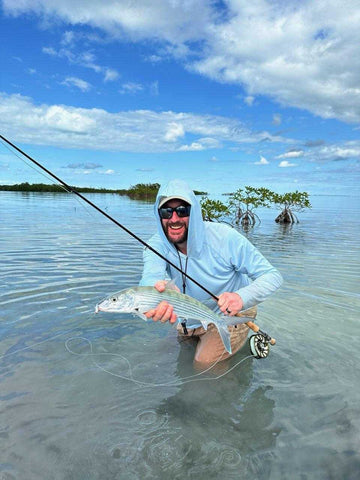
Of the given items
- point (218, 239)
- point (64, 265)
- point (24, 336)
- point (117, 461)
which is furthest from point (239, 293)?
point (64, 265)

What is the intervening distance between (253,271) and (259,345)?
40.2 inches

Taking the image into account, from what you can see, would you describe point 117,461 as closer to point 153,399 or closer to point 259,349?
point 153,399

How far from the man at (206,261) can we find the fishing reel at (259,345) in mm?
300

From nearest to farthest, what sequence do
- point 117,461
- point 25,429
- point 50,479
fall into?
point 50,479 < point 117,461 < point 25,429

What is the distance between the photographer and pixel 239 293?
3762 mm

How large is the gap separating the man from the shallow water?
0.73 metres

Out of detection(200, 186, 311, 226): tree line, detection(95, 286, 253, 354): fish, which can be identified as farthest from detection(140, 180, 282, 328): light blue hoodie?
detection(200, 186, 311, 226): tree line

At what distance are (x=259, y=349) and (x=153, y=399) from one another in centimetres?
147

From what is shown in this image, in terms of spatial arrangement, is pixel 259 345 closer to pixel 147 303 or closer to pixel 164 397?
pixel 164 397

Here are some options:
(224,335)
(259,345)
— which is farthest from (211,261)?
(259,345)

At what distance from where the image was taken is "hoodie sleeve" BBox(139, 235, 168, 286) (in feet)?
13.8

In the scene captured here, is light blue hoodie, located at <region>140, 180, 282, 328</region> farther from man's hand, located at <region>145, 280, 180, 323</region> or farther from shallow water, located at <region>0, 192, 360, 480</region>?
shallow water, located at <region>0, 192, 360, 480</region>

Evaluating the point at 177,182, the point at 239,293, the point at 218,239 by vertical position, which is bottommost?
the point at 239,293

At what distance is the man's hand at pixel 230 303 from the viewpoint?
366 cm
